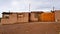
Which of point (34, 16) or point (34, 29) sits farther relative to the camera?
point (34, 16)

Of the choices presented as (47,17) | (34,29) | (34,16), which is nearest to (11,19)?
(34,16)

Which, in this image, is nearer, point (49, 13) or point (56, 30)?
point (56, 30)

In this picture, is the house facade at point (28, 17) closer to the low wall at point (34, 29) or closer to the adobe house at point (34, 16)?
the adobe house at point (34, 16)

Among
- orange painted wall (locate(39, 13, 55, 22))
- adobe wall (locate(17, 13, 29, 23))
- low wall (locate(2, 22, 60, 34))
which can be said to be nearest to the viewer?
low wall (locate(2, 22, 60, 34))

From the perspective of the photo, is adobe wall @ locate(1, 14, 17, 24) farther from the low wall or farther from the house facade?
the low wall

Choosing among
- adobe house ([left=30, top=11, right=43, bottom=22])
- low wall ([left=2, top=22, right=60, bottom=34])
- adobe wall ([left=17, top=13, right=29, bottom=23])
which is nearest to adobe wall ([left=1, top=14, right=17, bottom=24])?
adobe wall ([left=17, top=13, right=29, bottom=23])

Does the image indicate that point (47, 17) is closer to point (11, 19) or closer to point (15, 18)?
point (15, 18)

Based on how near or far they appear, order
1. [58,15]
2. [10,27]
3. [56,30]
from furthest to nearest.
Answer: [58,15]
[10,27]
[56,30]

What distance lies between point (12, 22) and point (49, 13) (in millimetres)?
5769

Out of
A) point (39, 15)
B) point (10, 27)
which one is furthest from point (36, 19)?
point (10, 27)

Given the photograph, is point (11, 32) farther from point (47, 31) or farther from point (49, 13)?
point (49, 13)

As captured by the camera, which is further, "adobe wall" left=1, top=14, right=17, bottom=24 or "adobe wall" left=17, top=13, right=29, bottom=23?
"adobe wall" left=1, top=14, right=17, bottom=24

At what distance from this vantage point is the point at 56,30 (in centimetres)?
1888

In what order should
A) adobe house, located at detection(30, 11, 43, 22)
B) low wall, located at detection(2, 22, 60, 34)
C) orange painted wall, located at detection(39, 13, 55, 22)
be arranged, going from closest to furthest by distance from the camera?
low wall, located at detection(2, 22, 60, 34), orange painted wall, located at detection(39, 13, 55, 22), adobe house, located at detection(30, 11, 43, 22)
